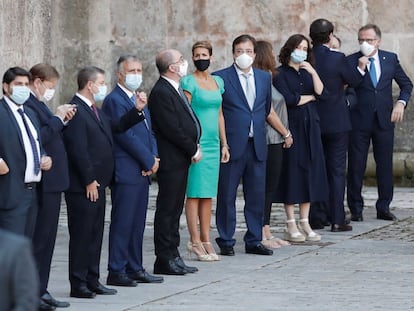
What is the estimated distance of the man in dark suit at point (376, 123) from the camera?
13195 mm

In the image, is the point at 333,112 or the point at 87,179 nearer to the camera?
the point at 87,179

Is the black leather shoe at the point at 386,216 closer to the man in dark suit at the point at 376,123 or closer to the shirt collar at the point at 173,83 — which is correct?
the man in dark suit at the point at 376,123

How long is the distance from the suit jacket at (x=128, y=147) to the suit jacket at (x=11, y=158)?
4.33 ft

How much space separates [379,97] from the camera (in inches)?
523

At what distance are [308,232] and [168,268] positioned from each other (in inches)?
93.0

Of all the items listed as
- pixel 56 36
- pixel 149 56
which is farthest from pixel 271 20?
pixel 56 36

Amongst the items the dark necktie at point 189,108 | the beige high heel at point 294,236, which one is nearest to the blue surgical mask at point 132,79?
the dark necktie at point 189,108

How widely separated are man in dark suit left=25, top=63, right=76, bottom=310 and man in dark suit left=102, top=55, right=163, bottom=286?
875 millimetres

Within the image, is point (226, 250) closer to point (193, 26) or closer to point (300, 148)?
point (300, 148)

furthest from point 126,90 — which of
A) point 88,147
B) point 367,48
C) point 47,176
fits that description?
point 367,48

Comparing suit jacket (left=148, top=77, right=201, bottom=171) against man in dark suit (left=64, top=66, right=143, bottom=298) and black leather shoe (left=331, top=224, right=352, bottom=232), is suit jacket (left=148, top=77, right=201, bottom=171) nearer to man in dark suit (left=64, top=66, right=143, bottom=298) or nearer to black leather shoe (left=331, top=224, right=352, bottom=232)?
man in dark suit (left=64, top=66, right=143, bottom=298)

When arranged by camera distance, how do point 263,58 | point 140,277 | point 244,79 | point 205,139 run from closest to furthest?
point 140,277 → point 205,139 → point 244,79 → point 263,58

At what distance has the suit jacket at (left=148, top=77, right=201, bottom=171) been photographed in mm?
9422

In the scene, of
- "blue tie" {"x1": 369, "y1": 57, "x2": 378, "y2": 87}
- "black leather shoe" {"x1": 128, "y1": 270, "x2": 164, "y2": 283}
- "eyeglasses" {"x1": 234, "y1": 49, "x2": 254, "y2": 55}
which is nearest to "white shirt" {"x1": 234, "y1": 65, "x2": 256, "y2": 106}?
"eyeglasses" {"x1": 234, "y1": 49, "x2": 254, "y2": 55}
